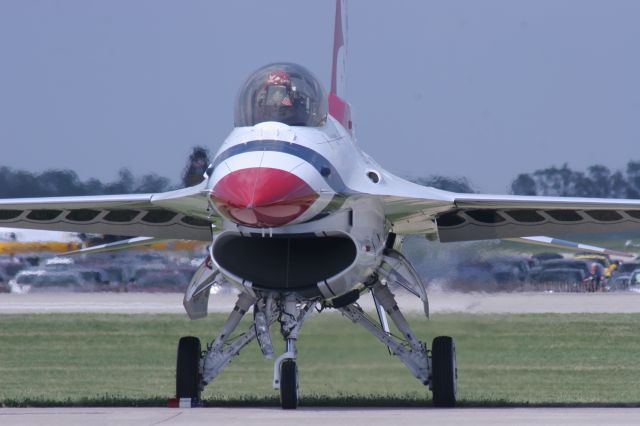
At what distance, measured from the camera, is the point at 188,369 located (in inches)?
594

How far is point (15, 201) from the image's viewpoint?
1559 cm

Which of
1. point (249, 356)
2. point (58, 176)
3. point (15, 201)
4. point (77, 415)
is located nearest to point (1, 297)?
point (58, 176)

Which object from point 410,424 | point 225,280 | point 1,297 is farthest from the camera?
point 1,297

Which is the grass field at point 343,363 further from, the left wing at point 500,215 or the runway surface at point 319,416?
the left wing at point 500,215

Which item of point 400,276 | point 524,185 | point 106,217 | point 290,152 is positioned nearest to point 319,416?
point 290,152

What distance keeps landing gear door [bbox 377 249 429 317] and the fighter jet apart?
0.6 inches

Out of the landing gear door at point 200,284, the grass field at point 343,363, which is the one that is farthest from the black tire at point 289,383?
the grass field at point 343,363

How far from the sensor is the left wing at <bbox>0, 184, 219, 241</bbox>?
15.2 m

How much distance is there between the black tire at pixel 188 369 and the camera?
15.0 meters

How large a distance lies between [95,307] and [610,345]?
16.1 meters

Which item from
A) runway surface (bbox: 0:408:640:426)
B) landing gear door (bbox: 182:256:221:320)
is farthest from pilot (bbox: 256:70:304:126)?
runway surface (bbox: 0:408:640:426)

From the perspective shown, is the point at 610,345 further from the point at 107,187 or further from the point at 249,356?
the point at 107,187

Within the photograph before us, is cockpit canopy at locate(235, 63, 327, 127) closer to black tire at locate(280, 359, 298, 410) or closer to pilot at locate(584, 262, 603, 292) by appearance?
black tire at locate(280, 359, 298, 410)

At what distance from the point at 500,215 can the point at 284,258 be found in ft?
10.4
